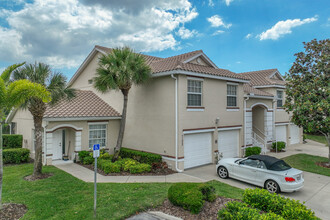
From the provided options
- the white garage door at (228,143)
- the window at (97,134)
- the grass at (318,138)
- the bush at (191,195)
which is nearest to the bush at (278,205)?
the bush at (191,195)

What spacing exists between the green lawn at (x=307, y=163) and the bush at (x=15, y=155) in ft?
59.1

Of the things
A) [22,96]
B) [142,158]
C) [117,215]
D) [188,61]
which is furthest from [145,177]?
[188,61]

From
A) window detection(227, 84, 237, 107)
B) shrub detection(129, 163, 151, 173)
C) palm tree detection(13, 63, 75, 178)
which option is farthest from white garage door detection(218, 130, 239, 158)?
palm tree detection(13, 63, 75, 178)

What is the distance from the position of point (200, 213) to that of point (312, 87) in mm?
12087

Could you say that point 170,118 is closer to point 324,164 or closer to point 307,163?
point 307,163

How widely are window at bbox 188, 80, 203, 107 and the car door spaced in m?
4.52

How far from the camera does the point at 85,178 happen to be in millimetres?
10562

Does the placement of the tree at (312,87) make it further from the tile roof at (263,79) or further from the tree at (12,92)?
the tree at (12,92)

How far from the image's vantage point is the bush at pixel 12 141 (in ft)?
51.7

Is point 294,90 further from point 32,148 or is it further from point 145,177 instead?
point 32,148

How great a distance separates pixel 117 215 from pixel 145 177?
4.56 meters

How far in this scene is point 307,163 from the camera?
14.9 metres

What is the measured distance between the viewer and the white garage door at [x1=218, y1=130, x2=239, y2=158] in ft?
49.8

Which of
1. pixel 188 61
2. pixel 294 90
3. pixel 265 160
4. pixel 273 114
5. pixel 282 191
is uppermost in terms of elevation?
pixel 188 61
